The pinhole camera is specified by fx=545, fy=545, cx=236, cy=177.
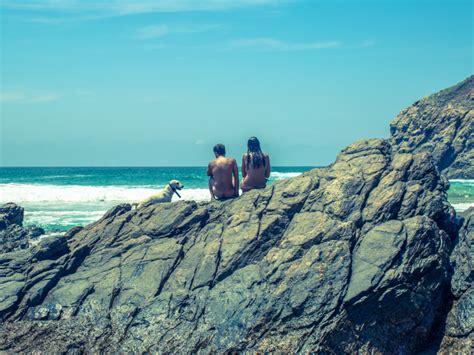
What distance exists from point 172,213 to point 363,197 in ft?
11.5

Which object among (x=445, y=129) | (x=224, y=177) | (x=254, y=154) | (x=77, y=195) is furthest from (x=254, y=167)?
(x=445, y=129)

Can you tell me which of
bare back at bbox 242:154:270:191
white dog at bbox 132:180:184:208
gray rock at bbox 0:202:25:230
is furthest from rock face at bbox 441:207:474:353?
gray rock at bbox 0:202:25:230

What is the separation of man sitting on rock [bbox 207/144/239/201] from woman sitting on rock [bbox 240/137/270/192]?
21 cm

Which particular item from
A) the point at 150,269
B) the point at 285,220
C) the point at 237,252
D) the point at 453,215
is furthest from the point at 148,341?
the point at 453,215

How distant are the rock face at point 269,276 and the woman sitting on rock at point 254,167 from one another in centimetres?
124

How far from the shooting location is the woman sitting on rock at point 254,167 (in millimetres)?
11297

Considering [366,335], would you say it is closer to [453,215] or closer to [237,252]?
[237,252]

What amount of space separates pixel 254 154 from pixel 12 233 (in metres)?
6.96

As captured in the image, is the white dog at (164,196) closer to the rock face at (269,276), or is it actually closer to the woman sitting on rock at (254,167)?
the woman sitting on rock at (254,167)

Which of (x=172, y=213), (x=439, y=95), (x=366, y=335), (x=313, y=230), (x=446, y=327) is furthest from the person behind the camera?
(x=439, y=95)

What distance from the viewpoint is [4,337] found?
7887 millimetres

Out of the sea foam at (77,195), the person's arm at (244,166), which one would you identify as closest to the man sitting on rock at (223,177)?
the person's arm at (244,166)

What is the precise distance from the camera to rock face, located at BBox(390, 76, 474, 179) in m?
59.9

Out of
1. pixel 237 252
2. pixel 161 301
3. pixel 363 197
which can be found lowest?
pixel 161 301
